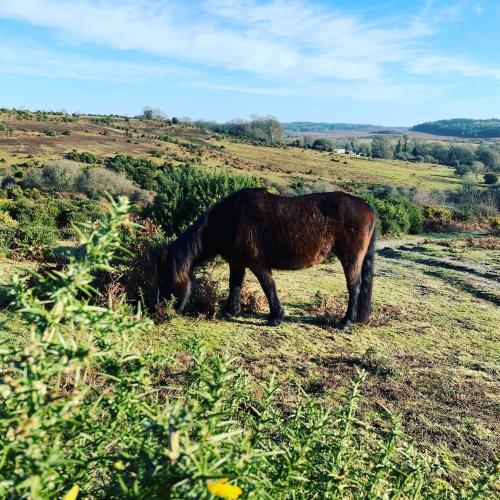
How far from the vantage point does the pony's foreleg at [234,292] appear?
7.96m

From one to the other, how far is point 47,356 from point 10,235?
37.2 ft

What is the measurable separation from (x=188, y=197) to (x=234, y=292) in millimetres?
5412

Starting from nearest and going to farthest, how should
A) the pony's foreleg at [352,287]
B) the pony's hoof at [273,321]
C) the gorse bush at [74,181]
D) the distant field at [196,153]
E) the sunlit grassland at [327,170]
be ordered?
the pony's hoof at [273,321] < the pony's foreleg at [352,287] < the gorse bush at [74,181] < the distant field at [196,153] < the sunlit grassland at [327,170]

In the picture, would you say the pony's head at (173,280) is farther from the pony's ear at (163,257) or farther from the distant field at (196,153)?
the distant field at (196,153)

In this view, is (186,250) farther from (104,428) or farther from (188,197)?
(188,197)

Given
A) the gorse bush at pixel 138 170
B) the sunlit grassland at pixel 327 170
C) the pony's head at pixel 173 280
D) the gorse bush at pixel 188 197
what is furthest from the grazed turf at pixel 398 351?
the sunlit grassland at pixel 327 170

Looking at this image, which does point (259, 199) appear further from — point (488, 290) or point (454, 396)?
point (488, 290)

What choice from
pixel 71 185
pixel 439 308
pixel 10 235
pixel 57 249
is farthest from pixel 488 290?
pixel 71 185

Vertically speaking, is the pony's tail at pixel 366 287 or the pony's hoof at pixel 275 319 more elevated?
the pony's tail at pixel 366 287

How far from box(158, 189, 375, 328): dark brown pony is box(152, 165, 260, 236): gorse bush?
199 inches

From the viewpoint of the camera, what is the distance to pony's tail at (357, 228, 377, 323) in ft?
26.2

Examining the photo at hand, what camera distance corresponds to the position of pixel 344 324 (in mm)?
7816

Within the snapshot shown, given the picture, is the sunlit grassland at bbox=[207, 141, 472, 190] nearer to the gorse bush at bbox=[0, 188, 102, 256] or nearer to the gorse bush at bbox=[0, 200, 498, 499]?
the gorse bush at bbox=[0, 188, 102, 256]

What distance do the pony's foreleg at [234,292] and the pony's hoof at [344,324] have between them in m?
1.70
